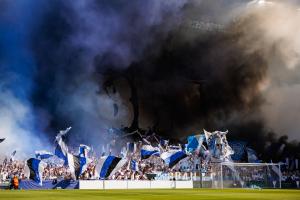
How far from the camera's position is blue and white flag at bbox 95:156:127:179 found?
52.2 meters

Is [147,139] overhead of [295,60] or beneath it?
beneath

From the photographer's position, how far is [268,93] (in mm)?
92125

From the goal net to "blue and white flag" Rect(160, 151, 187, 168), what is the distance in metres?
5.07

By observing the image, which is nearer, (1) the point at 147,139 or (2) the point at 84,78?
(2) the point at 84,78

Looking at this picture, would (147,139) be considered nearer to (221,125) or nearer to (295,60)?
(221,125)

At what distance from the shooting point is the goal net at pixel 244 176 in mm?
58438

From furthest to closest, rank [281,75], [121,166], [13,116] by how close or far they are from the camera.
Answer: [281,75] < [13,116] < [121,166]

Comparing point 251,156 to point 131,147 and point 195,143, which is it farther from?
point 131,147

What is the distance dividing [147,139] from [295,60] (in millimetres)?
32837

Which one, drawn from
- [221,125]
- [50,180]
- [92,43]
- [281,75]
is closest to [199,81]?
[221,125]

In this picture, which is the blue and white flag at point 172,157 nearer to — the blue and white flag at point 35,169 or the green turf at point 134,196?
the blue and white flag at point 35,169

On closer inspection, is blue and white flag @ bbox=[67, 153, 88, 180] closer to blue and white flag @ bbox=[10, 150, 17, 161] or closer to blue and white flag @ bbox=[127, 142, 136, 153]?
blue and white flag @ bbox=[10, 150, 17, 161]

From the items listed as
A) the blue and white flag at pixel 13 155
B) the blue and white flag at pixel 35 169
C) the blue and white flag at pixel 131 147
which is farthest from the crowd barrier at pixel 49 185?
the blue and white flag at pixel 131 147

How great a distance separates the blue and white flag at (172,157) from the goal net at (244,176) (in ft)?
16.6
